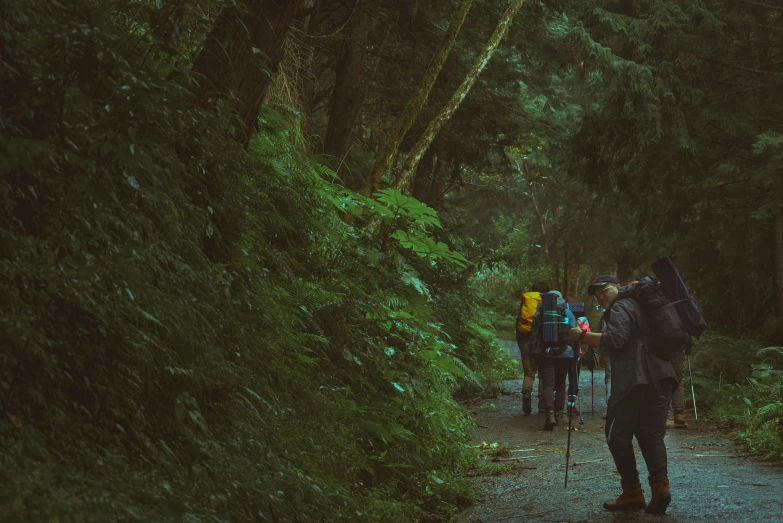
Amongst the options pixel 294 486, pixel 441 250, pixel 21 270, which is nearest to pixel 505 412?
pixel 441 250

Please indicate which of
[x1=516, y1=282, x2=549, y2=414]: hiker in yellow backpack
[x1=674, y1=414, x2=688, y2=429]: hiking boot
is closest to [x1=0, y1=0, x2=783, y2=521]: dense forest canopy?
[x1=674, y1=414, x2=688, y2=429]: hiking boot

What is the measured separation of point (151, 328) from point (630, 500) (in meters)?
4.34

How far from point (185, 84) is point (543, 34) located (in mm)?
13307

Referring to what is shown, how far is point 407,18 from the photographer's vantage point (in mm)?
13625

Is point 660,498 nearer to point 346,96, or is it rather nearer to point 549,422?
point 549,422

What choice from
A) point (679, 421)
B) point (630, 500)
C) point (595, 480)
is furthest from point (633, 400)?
point (679, 421)

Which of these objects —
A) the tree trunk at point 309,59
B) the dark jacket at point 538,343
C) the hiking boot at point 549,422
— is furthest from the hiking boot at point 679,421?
the tree trunk at point 309,59

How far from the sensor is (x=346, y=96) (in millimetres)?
12227

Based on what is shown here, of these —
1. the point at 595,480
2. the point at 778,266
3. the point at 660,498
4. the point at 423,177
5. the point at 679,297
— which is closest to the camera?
the point at 660,498

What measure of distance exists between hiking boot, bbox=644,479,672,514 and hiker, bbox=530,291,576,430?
5618 mm

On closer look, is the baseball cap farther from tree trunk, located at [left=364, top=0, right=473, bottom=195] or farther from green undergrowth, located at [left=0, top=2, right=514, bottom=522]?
tree trunk, located at [left=364, top=0, right=473, bottom=195]

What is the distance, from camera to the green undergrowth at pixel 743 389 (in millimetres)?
9992

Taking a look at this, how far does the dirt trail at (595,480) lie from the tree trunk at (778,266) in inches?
236

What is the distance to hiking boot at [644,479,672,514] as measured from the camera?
6.29m
